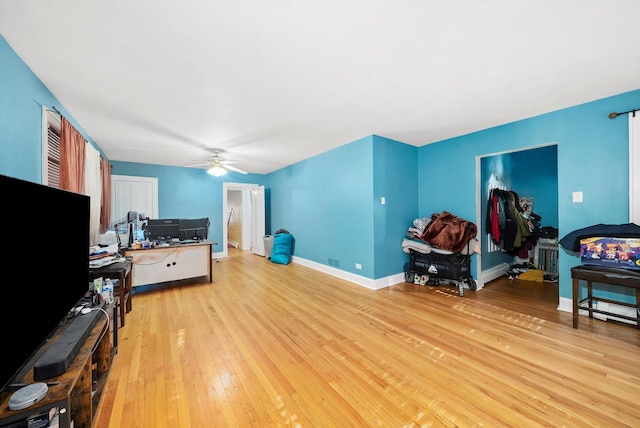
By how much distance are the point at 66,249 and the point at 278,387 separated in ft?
5.26

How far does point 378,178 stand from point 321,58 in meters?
2.16

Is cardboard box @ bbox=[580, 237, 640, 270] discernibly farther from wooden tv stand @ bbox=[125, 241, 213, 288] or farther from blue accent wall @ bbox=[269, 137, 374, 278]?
wooden tv stand @ bbox=[125, 241, 213, 288]

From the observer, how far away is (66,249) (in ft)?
4.58

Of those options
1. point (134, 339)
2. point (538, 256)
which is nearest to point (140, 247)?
point (134, 339)

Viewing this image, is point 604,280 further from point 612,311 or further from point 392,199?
point 392,199

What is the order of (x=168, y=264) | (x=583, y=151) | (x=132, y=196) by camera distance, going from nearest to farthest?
(x=583, y=151) → (x=168, y=264) → (x=132, y=196)

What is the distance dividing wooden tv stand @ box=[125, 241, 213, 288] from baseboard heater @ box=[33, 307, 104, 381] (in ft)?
7.10

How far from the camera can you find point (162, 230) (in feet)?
12.3

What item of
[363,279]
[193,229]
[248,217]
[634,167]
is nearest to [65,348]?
[193,229]

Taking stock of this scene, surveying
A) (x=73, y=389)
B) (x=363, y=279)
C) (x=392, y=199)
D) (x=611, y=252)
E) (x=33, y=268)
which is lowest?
(x=363, y=279)

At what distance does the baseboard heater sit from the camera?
97cm

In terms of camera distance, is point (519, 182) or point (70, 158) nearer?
point (70, 158)

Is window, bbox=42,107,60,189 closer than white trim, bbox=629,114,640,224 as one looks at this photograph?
Yes

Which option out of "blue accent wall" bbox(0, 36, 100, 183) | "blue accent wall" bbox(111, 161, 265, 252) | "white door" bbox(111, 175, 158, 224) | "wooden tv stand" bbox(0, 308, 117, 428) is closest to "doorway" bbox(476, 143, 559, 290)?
"wooden tv stand" bbox(0, 308, 117, 428)
